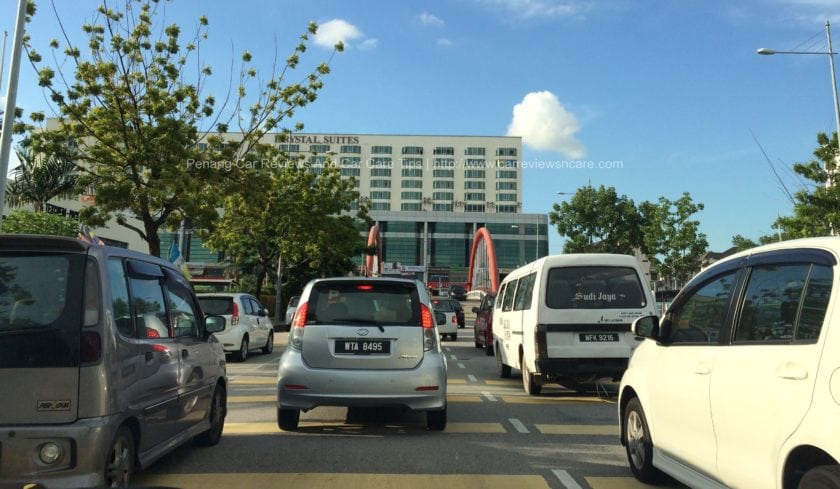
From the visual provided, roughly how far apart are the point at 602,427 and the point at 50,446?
5.87 meters

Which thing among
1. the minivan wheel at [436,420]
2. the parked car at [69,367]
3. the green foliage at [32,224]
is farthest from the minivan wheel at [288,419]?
the green foliage at [32,224]

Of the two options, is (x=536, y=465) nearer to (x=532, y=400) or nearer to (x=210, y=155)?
(x=532, y=400)

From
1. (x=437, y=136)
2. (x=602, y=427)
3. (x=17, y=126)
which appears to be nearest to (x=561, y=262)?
(x=602, y=427)

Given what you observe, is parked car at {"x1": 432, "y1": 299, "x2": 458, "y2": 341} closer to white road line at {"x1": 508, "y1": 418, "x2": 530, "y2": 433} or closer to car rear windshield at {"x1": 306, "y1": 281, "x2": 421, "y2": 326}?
white road line at {"x1": 508, "y1": 418, "x2": 530, "y2": 433}

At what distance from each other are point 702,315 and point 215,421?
4.64m

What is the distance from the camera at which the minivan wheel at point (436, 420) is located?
7.48 metres

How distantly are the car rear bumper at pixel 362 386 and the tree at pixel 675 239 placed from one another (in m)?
37.7

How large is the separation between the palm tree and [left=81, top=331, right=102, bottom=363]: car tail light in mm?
30261

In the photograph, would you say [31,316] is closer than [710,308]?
Yes

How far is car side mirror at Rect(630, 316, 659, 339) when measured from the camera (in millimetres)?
5215

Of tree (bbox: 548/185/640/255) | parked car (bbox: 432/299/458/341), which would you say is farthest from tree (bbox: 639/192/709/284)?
parked car (bbox: 432/299/458/341)

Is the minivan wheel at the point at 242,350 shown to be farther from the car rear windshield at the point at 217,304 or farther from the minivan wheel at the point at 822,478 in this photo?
the minivan wheel at the point at 822,478

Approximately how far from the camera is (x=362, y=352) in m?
7.14

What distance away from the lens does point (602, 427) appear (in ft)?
26.3
